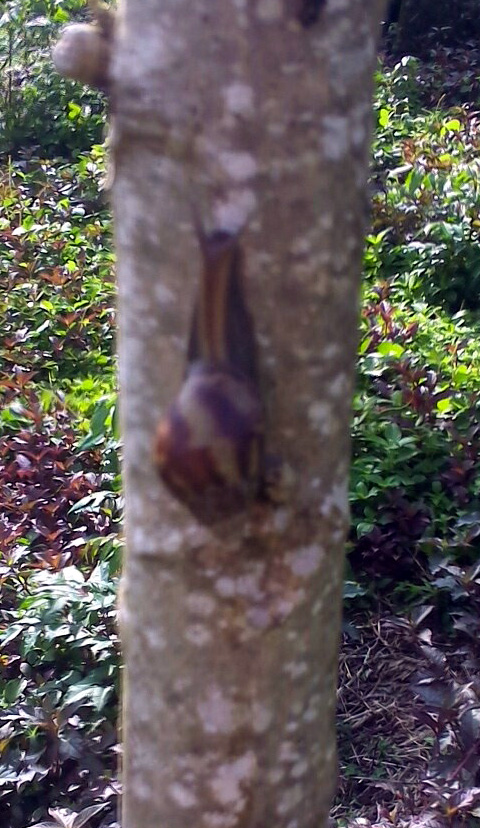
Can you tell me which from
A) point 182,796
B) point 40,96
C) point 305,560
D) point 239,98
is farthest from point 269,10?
point 40,96

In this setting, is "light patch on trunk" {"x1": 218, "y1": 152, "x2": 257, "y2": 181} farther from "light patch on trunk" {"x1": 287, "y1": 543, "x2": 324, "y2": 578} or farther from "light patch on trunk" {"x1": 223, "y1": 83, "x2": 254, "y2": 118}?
"light patch on trunk" {"x1": 287, "y1": 543, "x2": 324, "y2": 578}

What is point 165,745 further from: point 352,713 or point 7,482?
point 7,482

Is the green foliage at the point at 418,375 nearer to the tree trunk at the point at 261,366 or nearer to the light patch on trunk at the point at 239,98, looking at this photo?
the tree trunk at the point at 261,366

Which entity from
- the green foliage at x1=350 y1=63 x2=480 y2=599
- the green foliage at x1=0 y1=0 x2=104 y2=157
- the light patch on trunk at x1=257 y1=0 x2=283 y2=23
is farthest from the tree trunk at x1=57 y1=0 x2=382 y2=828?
the green foliage at x1=0 y1=0 x2=104 y2=157

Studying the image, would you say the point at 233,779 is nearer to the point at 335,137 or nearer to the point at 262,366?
the point at 262,366

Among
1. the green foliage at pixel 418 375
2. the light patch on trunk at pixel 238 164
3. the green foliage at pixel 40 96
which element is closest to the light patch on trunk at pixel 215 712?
the light patch on trunk at pixel 238 164

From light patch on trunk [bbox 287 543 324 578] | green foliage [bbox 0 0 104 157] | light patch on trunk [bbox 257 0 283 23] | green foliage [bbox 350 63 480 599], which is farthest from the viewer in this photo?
green foliage [bbox 0 0 104 157]
